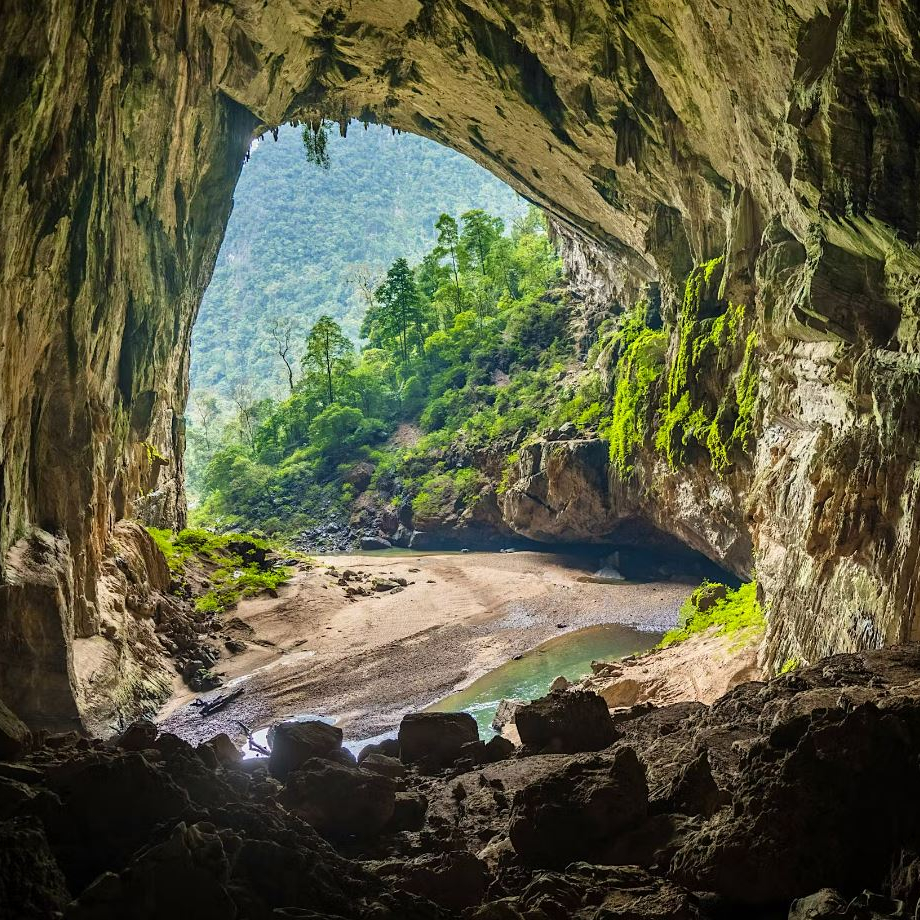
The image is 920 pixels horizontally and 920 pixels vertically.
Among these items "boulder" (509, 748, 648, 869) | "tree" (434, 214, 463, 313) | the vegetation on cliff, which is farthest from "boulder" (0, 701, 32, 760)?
"tree" (434, 214, 463, 313)

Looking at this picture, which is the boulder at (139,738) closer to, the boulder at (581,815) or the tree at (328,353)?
the boulder at (581,815)

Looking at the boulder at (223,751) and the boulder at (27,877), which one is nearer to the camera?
the boulder at (27,877)

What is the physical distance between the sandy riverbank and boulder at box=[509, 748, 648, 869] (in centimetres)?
975

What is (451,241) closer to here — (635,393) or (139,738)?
(635,393)

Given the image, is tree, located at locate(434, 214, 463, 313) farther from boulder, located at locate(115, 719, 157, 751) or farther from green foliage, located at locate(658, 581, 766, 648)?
boulder, located at locate(115, 719, 157, 751)

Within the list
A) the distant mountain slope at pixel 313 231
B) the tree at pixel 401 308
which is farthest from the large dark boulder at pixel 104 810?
the distant mountain slope at pixel 313 231

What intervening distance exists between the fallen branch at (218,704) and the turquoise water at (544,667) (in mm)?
4193

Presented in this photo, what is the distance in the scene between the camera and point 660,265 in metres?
24.8

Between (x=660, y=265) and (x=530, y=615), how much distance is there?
11.2m

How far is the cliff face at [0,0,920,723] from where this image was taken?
10477mm

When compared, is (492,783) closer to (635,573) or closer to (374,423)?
(635,573)

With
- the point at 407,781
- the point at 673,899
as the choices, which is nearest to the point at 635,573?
the point at 407,781

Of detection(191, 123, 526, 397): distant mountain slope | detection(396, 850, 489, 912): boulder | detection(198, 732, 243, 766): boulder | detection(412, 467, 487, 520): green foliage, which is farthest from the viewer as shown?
detection(191, 123, 526, 397): distant mountain slope

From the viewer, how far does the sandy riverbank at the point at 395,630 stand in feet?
55.5
